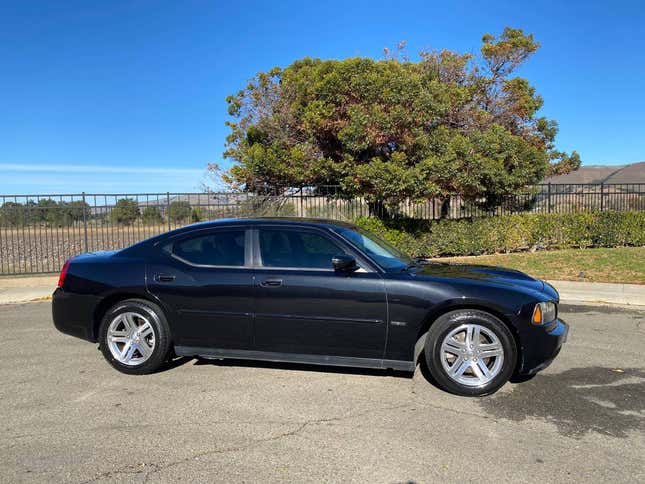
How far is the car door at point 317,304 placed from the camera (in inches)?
177

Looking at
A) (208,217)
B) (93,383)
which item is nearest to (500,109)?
(208,217)

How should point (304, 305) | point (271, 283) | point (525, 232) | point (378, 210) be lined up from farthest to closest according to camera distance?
point (525, 232) → point (378, 210) → point (271, 283) → point (304, 305)

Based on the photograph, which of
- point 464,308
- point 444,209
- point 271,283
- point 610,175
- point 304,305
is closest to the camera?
point 464,308

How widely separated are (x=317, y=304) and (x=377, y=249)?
3.15ft

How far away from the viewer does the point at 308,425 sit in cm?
386

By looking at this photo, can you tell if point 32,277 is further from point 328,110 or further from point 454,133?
point 454,133

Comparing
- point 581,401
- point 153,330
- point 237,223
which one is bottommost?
point 581,401

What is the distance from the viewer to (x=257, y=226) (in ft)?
16.6

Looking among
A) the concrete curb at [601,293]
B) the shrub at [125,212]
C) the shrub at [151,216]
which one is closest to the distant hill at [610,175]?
the concrete curb at [601,293]

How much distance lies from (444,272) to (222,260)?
2174mm

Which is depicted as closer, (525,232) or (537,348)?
(537,348)

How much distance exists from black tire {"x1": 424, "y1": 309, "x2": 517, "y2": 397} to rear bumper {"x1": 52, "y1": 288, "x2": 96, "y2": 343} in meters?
3.34

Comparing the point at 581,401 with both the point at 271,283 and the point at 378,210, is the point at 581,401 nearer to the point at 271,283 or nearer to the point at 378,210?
the point at 271,283

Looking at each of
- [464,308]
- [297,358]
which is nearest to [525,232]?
[464,308]
